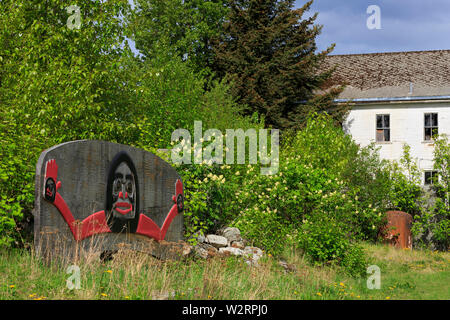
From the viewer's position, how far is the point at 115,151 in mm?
7461

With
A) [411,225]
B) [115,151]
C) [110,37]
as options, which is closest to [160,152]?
[115,151]

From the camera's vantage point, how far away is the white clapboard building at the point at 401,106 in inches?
892

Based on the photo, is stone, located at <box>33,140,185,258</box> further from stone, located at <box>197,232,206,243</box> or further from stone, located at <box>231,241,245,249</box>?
stone, located at <box>231,241,245,249</box>

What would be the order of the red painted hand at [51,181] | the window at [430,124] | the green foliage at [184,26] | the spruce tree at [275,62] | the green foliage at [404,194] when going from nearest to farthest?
the red painted hand at [51,181], the green foliage at [404,194], the spruce tree at [275,62], the window at [430,124], the green foliage at [184,26]

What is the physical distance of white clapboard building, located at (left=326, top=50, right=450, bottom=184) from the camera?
22656mm

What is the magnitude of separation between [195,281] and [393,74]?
68.5 ft

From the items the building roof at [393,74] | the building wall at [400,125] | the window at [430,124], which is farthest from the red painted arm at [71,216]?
the window at [430,124]

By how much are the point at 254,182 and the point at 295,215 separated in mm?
1246

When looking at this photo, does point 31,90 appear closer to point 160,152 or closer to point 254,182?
point 160,152

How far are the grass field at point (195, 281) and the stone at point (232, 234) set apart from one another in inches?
36.5

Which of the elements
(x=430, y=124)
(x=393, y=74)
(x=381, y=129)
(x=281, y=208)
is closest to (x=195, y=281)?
(x=281, y=208)

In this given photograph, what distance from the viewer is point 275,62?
866 inches

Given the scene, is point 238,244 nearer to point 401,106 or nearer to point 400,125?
point 400,125

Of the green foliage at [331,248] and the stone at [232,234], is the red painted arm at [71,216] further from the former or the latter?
the green foliage at [331,248]
